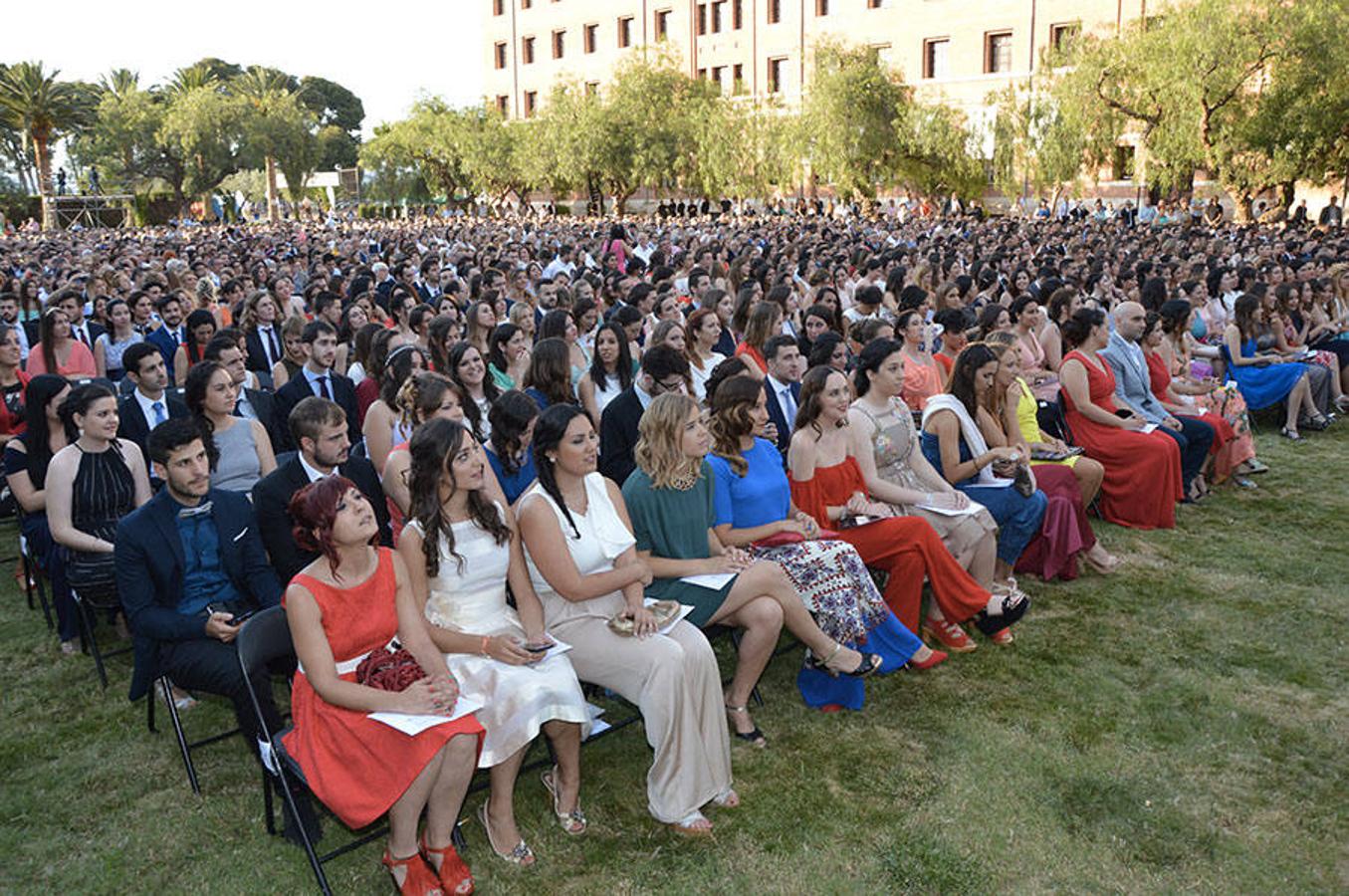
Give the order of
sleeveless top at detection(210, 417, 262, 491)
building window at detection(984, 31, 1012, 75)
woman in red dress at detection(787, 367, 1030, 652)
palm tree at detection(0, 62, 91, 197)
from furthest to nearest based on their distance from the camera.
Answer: palm tree at detection(0, 62, 91, 197)
building window at detection(984, 31, 1012, 75)
sleeveless top at detection(210, 417, 262, 491)
woman in red dress at detection(787, 367, 1030, 652)

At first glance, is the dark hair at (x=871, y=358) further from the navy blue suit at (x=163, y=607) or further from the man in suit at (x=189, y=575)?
the navy blue suit at (x=163, y=607)

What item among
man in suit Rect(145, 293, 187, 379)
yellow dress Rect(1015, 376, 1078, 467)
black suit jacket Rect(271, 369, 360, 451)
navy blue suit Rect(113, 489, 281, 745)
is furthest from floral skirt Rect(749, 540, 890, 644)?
man in suit Rect(145, 293, 187, 379)

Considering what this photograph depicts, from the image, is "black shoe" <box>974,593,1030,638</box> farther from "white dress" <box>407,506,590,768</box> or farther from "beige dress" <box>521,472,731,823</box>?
"white dress" <box>407,506,590,768</box>

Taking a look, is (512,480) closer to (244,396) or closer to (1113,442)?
(244,396)

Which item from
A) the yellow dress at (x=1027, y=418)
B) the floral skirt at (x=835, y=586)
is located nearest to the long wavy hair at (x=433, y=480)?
the floral skirt at (x=835, y=586)

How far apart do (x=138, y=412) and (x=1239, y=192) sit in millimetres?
28945

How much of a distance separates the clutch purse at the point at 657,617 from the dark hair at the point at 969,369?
2729mm

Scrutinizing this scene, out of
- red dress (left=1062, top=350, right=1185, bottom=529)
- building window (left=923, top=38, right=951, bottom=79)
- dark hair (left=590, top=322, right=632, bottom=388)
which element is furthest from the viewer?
building window (left=923, top=38, right=951, bottom=79)

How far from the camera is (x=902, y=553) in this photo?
5.24 meters

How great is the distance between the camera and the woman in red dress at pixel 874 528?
5.26 metres

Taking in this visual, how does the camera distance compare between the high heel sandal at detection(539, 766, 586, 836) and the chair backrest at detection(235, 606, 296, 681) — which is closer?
the chair backrest at detection(235, 606, 296, 681)

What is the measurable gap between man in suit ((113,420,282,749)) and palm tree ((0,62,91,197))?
52594 mm

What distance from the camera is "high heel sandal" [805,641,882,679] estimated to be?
15.3 feet

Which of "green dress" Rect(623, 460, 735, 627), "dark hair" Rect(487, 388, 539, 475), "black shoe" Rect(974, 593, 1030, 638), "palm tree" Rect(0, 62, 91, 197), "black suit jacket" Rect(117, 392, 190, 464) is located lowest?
"black shoe" Rect(974, 593, 1030, 638)
